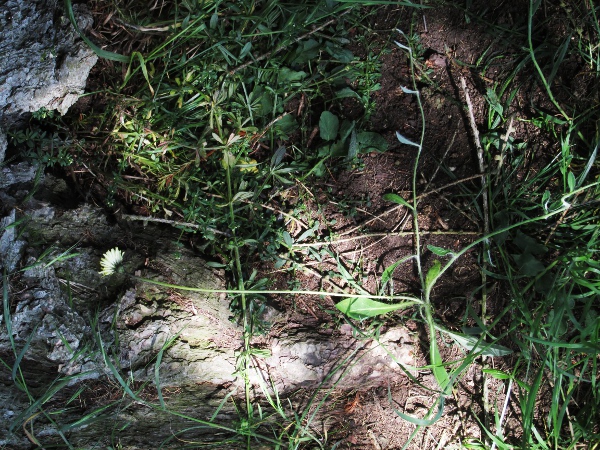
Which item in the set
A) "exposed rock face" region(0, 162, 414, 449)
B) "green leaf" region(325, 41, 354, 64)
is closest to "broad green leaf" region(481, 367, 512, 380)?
"exposed rock face" region(0, 162, 414, 449)

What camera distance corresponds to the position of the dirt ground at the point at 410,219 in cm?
206

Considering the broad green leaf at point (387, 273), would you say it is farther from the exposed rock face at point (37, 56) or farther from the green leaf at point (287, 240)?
the exposed rock face at point (37, 56)

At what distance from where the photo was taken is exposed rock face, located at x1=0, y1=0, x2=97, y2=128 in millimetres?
1818

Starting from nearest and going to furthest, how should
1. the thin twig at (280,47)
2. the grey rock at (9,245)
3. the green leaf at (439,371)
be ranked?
the grey rock at (9,245) → the green leaf at (439,371) → the thin twig at (280,47)

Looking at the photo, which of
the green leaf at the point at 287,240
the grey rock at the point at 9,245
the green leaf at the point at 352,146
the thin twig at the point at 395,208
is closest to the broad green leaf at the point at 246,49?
the green leaf at the point at 352,146

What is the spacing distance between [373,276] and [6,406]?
61.9 inches

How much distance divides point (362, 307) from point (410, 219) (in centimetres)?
46

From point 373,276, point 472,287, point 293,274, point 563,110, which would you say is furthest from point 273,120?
point 563,110

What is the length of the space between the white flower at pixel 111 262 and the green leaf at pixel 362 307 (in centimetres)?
91

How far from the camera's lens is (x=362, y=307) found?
6.53ft

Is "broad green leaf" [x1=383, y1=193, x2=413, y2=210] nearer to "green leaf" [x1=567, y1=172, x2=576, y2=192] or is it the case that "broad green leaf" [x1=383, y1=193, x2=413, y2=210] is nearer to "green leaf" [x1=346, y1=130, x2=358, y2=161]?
"green leaf" [x1=346, y1=130, x2=358, y2=161]

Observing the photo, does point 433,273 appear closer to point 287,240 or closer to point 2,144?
point 287,240

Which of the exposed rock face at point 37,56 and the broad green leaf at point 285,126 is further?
the broad green leaf at point 285,126

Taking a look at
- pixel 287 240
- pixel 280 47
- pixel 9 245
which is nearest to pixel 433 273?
pixel 287 240
